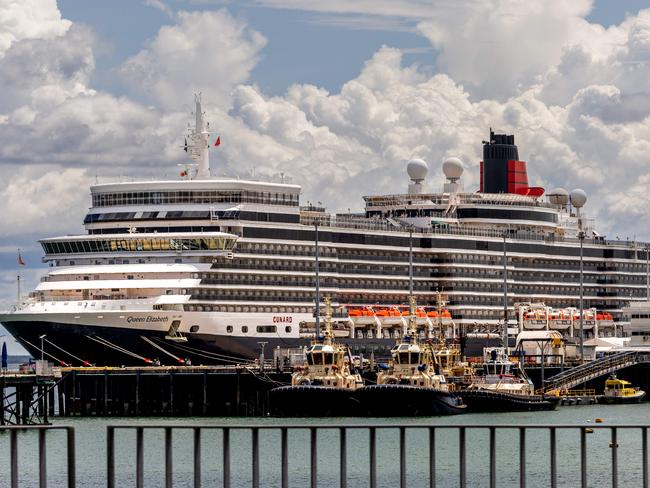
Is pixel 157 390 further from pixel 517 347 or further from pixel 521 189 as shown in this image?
pixel 521 189

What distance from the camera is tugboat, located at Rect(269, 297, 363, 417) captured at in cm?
10669

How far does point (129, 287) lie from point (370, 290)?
2705 cm

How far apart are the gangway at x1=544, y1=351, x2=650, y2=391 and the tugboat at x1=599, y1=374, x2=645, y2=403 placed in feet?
3.40

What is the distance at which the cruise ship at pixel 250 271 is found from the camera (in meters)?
123

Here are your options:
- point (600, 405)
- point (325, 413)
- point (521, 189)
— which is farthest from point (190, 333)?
point (521, 189)

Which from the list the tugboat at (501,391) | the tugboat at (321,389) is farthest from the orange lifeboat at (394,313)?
the tugboat at (321,389)

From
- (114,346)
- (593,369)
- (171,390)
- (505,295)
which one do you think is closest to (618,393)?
(593,369)

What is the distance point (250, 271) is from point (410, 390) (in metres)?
27.8

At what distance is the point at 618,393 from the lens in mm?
132500

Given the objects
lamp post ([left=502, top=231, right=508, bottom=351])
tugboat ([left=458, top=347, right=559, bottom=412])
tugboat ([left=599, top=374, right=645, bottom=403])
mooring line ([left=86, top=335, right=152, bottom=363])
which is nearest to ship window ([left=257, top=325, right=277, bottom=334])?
mooring line ([left=86, top=335, right=152, bottom=363])

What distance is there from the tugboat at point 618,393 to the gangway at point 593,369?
1.04 m

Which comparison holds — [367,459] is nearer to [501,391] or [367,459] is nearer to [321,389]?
[321,389]

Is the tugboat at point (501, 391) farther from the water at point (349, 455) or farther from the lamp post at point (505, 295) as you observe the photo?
the lamp post at point (505, 295)

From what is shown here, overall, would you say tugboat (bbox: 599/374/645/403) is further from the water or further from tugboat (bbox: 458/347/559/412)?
the water
